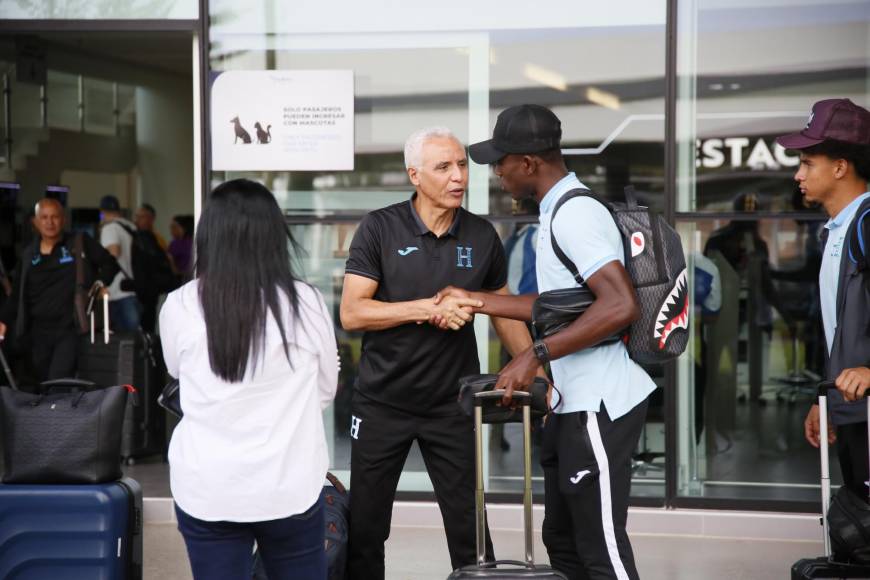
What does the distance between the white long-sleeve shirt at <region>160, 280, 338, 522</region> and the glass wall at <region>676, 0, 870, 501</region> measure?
3948 millimetres

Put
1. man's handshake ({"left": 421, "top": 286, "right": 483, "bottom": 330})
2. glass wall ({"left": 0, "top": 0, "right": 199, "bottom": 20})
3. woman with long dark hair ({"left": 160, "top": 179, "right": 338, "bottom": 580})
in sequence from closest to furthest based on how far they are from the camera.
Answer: woman with long dark hair ({"left": 160, "top": 179, "right": 338, "bottom": 580}) → man's handshake ({"left": 421, "top": 286, "right": 483, "bottom": 330}) → glass wall ({"left": 0, "top": 0, "right": 199, "bottom": 20})

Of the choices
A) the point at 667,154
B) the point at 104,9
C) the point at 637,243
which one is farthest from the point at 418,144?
the point at 104,9

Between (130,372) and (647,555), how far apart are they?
403 cm

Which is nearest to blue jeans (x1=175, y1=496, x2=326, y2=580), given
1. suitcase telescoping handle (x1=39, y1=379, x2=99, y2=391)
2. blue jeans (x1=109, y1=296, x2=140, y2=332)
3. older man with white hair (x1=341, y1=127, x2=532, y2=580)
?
older man with white hair (x1=341, y1=127, x2=532, y2=580)

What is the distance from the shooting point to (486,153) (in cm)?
382

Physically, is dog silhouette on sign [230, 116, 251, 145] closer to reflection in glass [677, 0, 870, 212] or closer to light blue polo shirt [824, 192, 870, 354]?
reflection in glass [677, 0, 870, 212]

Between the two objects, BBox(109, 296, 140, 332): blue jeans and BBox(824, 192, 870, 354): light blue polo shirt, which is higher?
BBox(824, 192, 870, 354): light blue polo shirt

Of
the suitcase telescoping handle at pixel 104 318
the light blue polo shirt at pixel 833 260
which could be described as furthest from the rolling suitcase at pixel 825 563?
the suitcase telescoping handle at pixel 104 318

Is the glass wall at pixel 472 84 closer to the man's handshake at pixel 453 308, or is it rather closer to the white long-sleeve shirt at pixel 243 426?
the man's handshake at pixel 453 308

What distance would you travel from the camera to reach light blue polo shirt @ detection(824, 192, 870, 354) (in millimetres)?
4285

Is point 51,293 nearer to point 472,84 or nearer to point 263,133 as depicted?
point 263,133

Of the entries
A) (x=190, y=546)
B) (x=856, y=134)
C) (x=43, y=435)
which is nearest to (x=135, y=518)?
(x=43, y=435)

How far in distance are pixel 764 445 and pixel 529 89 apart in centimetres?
254

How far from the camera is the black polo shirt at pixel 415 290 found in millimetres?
4270
